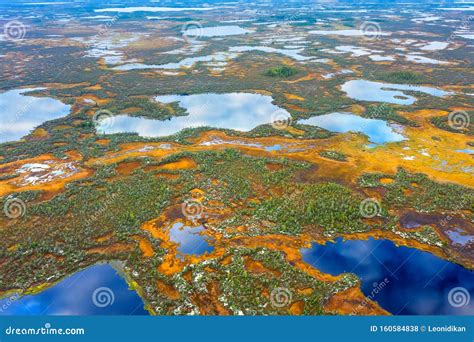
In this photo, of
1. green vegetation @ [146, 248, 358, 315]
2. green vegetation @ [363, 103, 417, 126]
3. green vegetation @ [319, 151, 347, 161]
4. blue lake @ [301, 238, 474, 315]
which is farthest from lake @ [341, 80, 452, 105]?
green vegetation @ [146, 248, 358, 315]

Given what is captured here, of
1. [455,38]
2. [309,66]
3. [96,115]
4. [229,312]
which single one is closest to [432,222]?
[229,312]

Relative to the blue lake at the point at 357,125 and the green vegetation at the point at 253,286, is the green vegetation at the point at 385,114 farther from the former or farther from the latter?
the green vegetation at the point at 253,286

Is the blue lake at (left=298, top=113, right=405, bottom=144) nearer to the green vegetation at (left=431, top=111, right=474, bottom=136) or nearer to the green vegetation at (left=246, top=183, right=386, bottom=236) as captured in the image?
the green vegetation at (left=431, top=111, right=474, bottom=136)

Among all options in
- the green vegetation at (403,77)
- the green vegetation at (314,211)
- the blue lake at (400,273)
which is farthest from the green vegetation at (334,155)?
the green vegetation at (403,77)

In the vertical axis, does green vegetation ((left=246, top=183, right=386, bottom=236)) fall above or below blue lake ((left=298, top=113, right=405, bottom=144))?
above

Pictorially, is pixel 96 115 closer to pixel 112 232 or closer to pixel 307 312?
→ pixel 112 232

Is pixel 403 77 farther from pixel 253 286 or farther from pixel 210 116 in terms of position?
pixel 253 286
